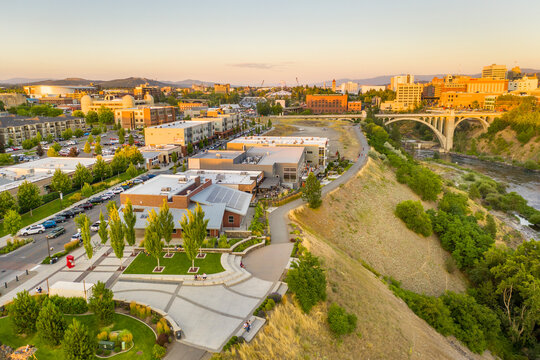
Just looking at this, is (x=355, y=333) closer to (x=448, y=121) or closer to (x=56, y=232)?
(x=56, y=232)

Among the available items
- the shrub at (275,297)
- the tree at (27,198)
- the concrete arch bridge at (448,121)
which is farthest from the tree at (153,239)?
the concrete arch bridge at (448,121)

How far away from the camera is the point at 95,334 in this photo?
59.1 ft

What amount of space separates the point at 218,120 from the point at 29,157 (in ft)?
140

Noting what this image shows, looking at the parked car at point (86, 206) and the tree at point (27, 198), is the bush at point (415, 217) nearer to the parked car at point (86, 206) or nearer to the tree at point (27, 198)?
the parked car at point (86, 206)

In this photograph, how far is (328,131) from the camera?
109 metres

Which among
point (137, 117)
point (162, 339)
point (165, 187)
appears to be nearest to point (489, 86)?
point (137, 117)

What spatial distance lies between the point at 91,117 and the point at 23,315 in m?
103

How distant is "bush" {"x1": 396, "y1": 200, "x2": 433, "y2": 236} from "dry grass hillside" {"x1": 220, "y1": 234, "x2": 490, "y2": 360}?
15754 millimetres

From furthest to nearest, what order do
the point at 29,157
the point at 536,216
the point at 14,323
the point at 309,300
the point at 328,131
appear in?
1. the point at 328,131
2. the point at 29,157
3. the point at 536,216
4. the point at 309,300
5. the point at 14,323

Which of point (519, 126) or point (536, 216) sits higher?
point (519, 126)

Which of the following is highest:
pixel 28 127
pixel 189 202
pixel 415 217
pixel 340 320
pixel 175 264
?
pixel 28 127

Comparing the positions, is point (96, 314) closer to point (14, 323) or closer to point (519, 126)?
point (14, 323)

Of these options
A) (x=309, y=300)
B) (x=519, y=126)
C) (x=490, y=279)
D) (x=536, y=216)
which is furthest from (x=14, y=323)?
(x=519, y=126)

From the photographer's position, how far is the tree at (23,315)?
1780 cm
